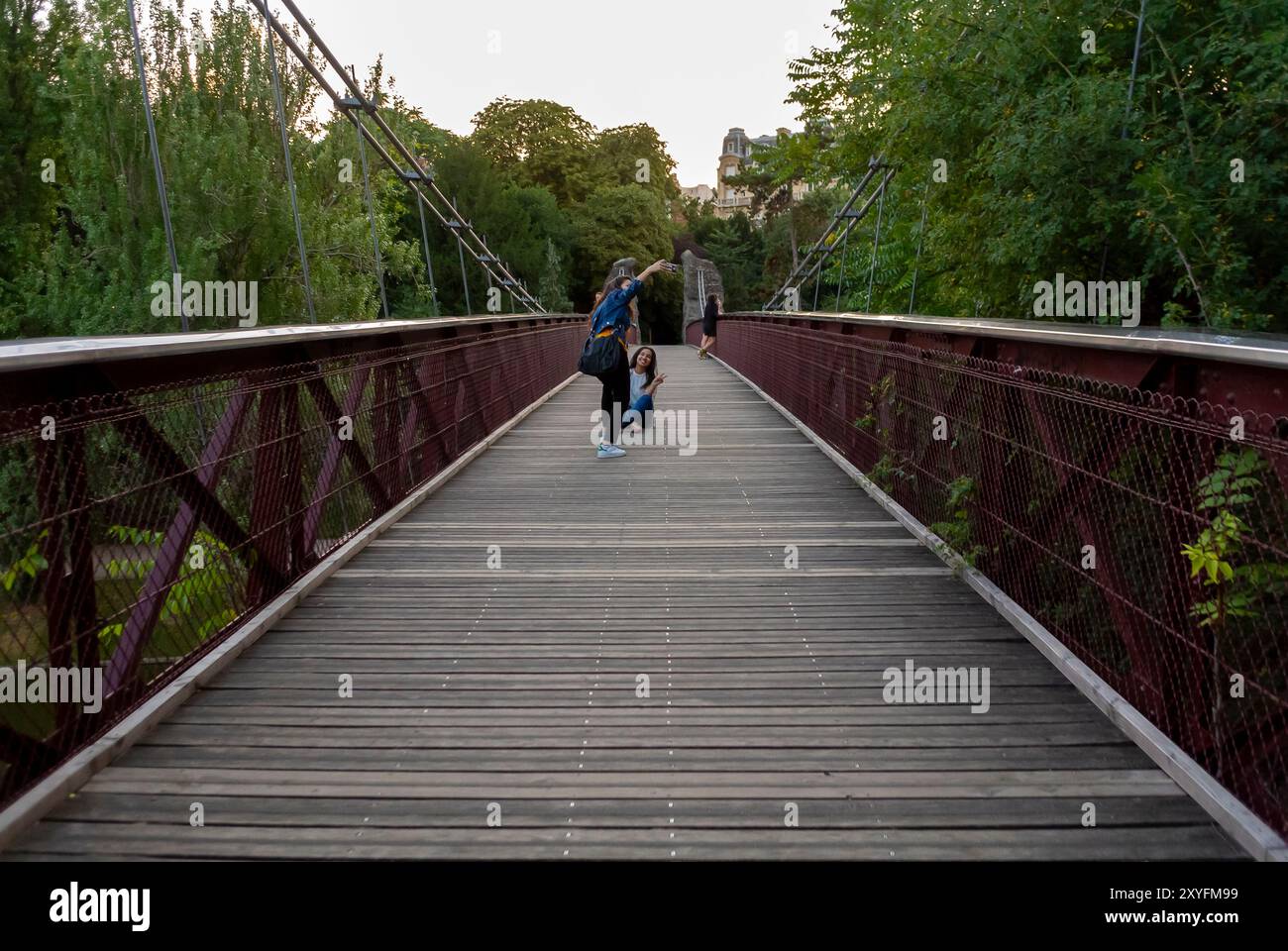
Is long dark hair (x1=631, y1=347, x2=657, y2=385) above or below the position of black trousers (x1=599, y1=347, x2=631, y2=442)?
above

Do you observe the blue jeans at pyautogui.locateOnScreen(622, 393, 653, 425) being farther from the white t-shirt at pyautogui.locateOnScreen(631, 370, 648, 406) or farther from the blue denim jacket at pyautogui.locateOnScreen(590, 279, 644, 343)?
the blue denim jacket at pyautogui.locateOnScreen(590, 279, 644, 343)

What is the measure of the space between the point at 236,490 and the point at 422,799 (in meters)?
2.20

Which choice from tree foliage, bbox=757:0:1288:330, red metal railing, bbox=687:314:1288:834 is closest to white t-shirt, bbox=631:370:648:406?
tree foliage, bbox=757:0:1288:330

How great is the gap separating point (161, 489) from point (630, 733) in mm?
1608

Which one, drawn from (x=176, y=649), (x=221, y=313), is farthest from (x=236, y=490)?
(x=221, y=313)

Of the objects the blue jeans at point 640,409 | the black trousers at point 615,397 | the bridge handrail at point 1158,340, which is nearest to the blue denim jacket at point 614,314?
the black trousers at point 615,397

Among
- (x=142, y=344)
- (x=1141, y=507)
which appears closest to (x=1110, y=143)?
(x=1141, y=507)

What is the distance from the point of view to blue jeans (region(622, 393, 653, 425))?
885 centimetres

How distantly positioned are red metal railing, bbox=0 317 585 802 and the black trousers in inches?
100

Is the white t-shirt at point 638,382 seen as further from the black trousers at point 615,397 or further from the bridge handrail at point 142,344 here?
the bridge handrail at point 142,344

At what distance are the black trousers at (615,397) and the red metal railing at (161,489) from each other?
8.37 feet

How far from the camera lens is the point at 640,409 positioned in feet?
30.9
